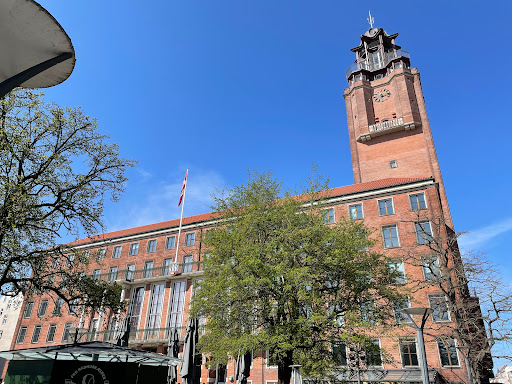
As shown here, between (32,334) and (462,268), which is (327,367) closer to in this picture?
(462,268)

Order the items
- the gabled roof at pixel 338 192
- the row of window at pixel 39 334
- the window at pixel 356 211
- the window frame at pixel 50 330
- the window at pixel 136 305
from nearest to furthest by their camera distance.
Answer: the gabled roof at pixel 338 192 < the window at pixel 356 211 < the window at pixel 136 305 < the row of window at pixel 39 334 < the window frame at pixel 50 330

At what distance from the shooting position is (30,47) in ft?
10.9

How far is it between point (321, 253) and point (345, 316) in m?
3.53

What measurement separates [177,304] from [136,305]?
548 cm

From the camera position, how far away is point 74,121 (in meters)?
15.5

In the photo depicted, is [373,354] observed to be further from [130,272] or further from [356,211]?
[130,272]

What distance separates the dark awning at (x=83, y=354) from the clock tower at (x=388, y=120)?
3454 cm

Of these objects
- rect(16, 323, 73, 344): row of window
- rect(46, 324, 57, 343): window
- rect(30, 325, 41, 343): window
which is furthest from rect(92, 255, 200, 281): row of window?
rect(30, 325, 41, 343): window

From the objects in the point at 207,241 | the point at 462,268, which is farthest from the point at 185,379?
the point at 462,268

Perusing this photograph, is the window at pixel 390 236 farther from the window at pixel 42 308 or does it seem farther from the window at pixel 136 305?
the window at pixel 42 308

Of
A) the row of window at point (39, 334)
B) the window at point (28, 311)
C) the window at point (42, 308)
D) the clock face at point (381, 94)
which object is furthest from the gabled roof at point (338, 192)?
the clock face at point (381, 94)

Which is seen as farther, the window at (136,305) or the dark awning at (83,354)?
the window at (136,305)

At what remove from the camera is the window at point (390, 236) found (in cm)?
3322

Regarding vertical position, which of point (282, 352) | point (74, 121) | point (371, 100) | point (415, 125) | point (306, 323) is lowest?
point (282, 352)
